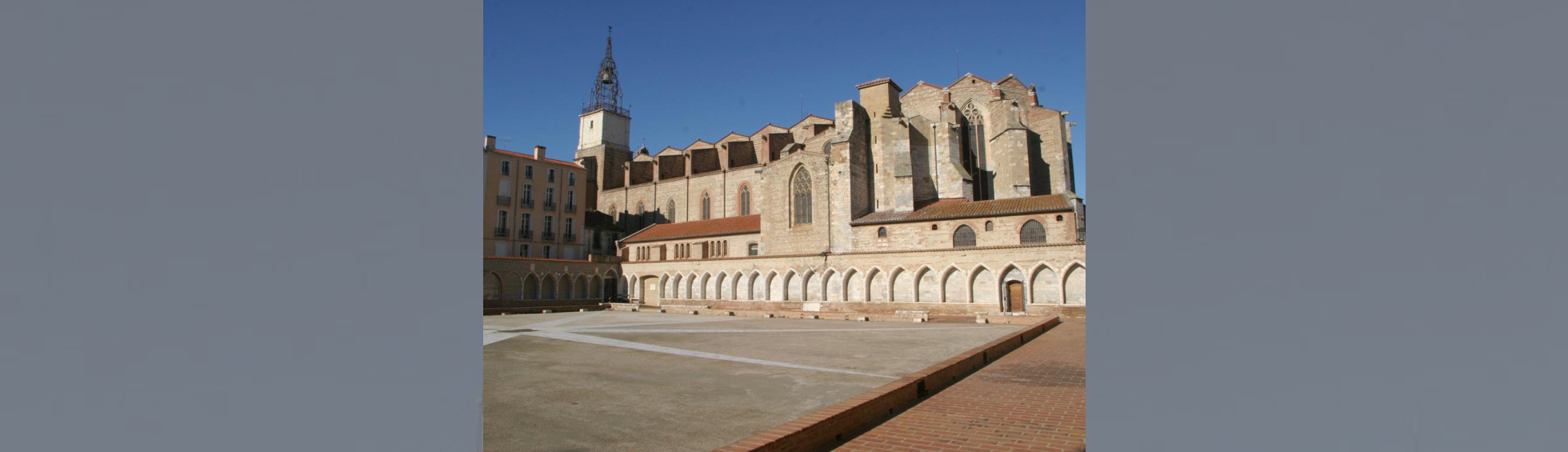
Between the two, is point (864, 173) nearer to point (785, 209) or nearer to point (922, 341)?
point (785, 209)

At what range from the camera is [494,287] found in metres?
32.8

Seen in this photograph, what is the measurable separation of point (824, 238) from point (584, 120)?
3186 centimetres

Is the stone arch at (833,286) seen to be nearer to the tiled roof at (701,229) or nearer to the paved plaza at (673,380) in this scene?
the tiled roof at (701,229)

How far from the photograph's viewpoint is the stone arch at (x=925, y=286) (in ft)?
95.9

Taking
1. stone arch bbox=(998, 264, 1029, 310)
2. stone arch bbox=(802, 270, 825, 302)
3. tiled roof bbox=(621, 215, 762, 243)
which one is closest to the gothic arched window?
stone arch bbox=(998, 264, 1029, 310)

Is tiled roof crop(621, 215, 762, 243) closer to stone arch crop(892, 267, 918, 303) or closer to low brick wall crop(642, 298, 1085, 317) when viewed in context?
low brick wall crop(642, 298, 1085, 317)

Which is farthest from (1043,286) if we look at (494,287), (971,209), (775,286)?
(494,287)

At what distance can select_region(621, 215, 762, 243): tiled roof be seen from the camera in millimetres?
38094

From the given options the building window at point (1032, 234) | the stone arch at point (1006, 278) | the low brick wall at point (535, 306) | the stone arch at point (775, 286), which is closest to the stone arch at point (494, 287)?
the low brick wall at point (535, 306)

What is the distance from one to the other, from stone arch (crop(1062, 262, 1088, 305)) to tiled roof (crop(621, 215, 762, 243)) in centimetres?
1648

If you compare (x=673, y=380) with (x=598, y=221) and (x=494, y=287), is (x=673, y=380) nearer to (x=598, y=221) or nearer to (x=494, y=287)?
(x=494, y=287)

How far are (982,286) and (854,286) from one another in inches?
248

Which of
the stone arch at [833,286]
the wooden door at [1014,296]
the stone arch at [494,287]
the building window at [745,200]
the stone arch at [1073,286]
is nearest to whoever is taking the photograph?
the stone arch at [1073,286]

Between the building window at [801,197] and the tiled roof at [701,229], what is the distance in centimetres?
233
